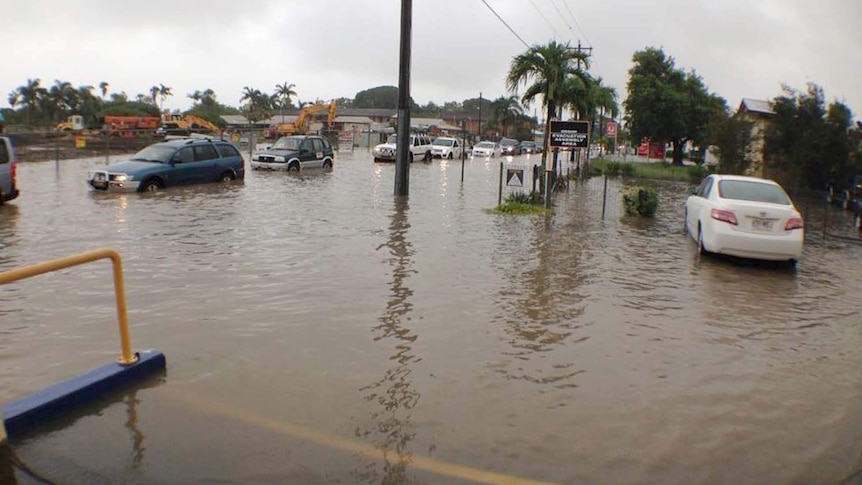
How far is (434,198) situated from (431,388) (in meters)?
15.2

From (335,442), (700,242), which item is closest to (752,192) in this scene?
(700,242)

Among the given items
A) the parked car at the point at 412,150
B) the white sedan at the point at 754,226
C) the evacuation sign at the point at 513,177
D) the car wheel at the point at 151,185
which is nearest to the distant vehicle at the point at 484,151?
the parked car at the point at 412,150

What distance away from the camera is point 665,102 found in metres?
48.9

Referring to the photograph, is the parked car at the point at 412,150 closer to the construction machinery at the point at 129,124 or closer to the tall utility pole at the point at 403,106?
the tall utility pole at the point at 403,106

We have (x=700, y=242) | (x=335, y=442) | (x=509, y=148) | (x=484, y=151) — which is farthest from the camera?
(x=509, y=148)

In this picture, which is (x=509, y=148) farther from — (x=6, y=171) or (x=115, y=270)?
(x=115, y=270)

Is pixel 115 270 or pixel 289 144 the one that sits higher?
pixel 289 144

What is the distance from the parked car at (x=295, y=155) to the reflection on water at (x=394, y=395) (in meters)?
19.6

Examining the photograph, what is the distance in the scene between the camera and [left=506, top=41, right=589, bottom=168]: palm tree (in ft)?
71.7

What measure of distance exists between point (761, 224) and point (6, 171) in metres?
15.1

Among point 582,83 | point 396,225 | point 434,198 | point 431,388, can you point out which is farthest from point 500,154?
point 431,388

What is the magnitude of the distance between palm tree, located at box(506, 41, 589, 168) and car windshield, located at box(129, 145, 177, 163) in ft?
36.3

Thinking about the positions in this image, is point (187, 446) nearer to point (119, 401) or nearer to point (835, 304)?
point (119, 401)

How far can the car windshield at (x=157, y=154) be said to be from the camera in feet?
63.5
